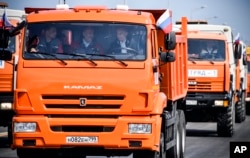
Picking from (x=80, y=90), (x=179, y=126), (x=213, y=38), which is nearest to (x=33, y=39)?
(x=80, y=90)

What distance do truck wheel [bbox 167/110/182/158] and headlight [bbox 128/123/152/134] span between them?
3.18m

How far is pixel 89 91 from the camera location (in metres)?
14.2

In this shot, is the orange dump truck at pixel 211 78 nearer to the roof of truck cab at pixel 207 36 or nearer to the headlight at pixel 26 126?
the roof of truck cab at pixel 207 36

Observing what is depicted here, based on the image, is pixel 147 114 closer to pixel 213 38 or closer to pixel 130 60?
pixel 130 60

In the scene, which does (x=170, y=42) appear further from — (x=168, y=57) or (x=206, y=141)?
(x=206, y=141)

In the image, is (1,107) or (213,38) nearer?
(1,107)

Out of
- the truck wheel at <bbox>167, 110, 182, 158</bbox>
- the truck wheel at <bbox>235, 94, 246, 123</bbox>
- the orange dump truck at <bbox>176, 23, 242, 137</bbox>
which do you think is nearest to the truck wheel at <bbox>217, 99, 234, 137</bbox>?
the orange dump truck at <bbox>176, 23, 242, 137</bbox>

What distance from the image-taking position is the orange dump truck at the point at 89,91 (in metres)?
14.2

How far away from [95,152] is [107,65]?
1.30 m

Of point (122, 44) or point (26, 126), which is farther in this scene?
point (122, 44)

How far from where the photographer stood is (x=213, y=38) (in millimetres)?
26734

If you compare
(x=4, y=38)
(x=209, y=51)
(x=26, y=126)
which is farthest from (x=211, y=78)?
(x=26, y=126)

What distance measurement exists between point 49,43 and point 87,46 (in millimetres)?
586

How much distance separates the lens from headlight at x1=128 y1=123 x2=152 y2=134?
46.3 ft
